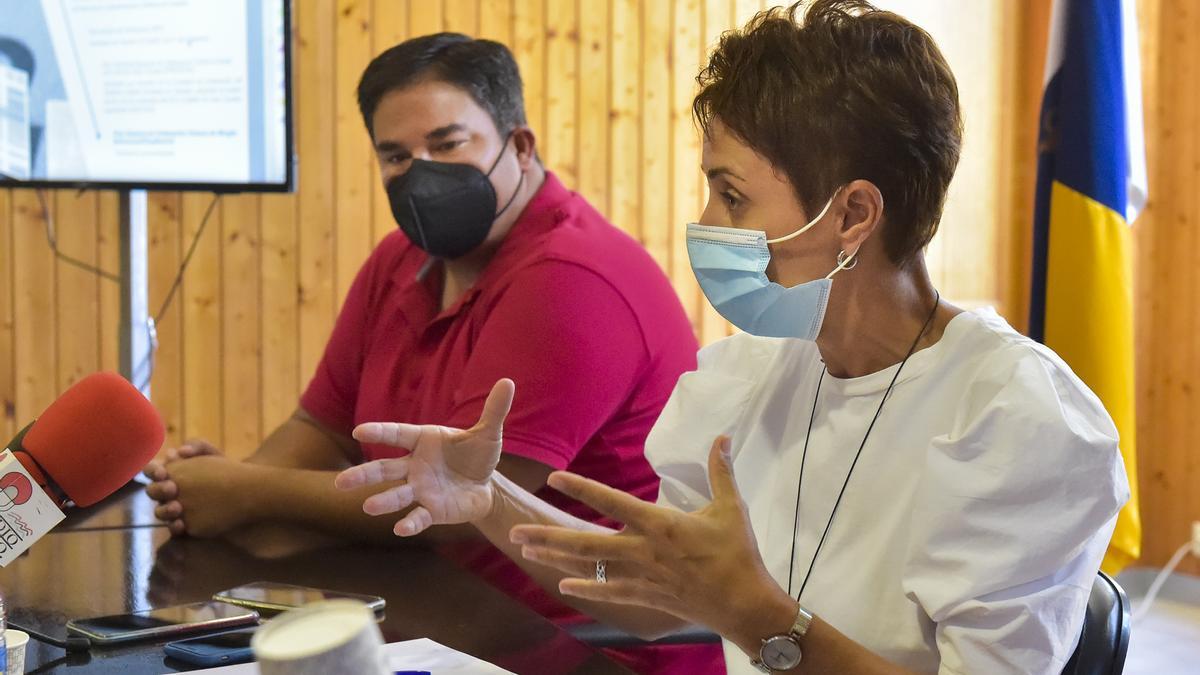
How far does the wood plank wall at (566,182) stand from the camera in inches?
132

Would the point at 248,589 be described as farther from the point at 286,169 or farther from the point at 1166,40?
the point at 1166,40

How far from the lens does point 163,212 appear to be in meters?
3.41

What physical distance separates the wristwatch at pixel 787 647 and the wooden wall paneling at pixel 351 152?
8.87 ft

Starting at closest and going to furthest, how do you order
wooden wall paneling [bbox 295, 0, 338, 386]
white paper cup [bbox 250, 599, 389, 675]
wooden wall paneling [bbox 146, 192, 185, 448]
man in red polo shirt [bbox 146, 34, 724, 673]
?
white paper cup [bbox 250, 599, 389, 675]
man in red polo shirt [bbox 146, 34, 724, 673]
wooden wall paneling [bbox 146, 192, 185, 448]
wooden wall paneling [bbox 295, 0, 338, 386]

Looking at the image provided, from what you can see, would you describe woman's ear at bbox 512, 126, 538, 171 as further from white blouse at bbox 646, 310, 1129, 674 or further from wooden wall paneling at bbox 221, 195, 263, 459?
wooden wall paneling at bbox 221, 195, 263, 459

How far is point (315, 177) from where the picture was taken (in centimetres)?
356

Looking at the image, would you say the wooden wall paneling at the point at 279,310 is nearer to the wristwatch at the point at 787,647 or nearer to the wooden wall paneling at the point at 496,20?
the wooden wall paneling at the point at 496,20

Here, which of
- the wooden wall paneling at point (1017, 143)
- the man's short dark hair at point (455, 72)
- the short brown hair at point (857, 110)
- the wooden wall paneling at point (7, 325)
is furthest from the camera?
the wooden wall paneling at point (1017, 143)

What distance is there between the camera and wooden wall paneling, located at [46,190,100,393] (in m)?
3.34

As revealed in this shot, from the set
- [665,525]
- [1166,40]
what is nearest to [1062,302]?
[1166,40]

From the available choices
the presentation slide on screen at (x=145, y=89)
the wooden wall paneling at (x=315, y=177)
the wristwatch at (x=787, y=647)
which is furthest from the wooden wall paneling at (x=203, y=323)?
the wristwatch at (x=787, y=647)

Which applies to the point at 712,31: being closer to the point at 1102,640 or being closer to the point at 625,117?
the point at 625,117

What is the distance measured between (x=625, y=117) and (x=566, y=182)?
30 centimetres

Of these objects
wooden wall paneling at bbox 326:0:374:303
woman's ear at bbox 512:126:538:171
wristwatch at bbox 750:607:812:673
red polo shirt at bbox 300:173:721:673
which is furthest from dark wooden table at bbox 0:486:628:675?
wooden wall paneling at bbox 326:0:374:303
